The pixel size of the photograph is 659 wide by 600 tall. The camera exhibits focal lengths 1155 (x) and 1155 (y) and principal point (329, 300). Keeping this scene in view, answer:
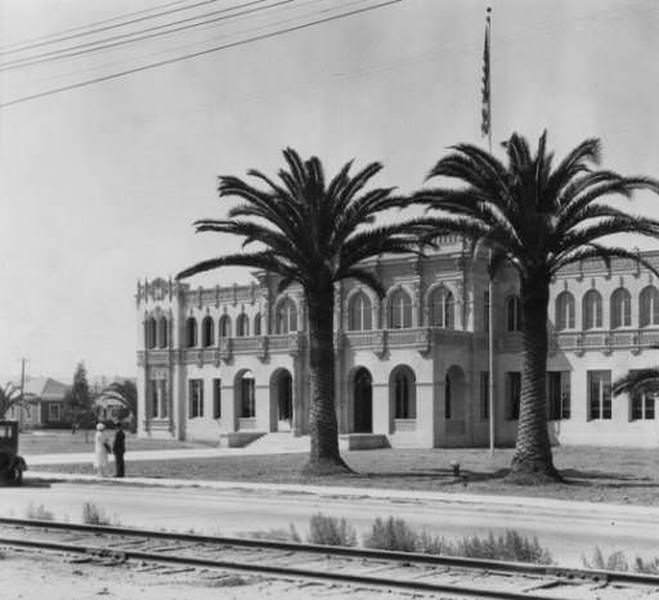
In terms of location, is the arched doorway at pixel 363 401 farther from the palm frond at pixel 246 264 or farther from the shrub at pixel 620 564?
the shrub at pixel 620 564

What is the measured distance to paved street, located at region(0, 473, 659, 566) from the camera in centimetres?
1845

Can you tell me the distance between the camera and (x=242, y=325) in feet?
207

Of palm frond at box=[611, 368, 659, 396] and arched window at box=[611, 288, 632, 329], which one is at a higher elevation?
arched window at box=[611, 288, 632, 329]

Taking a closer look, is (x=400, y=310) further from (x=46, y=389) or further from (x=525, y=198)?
(x=46, y=389)

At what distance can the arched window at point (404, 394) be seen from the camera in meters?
52.6

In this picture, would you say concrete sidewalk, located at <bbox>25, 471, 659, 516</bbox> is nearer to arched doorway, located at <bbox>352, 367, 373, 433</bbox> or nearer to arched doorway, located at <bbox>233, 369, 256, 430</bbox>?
arched doorway, located at <bbox>352, 367, 373, 433</bbox>

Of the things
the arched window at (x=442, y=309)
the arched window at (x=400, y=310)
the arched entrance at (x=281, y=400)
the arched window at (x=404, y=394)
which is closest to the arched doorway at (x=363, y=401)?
the arched window at (x=404, y=394)

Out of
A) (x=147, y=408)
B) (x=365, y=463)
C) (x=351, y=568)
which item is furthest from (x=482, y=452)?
(x=351, y=568)

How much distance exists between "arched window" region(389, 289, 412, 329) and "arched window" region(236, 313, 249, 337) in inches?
418

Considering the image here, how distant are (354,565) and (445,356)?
36630mm

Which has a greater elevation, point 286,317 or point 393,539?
point 286,317

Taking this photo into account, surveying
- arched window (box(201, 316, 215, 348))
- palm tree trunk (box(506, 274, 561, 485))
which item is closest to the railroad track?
palm tree trunk (box(506, 274, 561, 485))

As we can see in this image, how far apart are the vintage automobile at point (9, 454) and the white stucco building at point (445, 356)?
23462 millimetres

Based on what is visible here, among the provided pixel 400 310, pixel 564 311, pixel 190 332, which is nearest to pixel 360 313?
pixel 400 310
